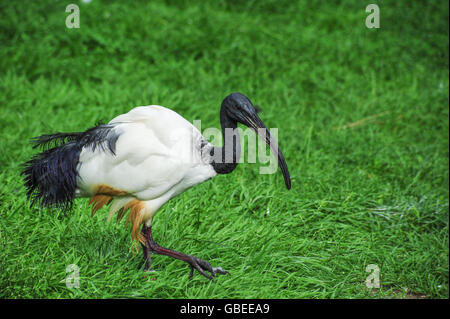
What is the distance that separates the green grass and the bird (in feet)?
1.05

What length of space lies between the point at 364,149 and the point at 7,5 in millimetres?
4851

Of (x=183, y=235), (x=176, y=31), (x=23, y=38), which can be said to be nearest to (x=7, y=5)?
(x=23, y=38)

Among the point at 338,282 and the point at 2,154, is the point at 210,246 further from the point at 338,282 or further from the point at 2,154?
the point at 2,154

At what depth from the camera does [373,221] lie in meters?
4.95

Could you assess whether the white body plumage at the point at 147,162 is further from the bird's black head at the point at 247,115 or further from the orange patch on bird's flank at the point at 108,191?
the bird's black head at the point at 247,115

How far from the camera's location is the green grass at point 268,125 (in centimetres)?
397

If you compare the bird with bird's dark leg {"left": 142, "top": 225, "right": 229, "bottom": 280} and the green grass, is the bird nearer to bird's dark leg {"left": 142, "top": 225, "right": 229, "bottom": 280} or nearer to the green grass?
bird's dark leg {"left": 142, "top": 225, "right": 229, "bottom": 280}

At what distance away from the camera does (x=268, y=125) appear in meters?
6.27

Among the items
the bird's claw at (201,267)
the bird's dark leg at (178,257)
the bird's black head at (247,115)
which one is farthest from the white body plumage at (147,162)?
the bird's claw at (201,267)

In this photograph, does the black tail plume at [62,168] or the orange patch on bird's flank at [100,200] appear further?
the orange patch on bird's flank at [100,200]

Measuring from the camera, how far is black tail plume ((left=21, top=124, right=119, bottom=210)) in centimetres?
361

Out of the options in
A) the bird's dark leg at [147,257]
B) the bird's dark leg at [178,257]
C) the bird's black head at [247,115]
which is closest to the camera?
the bird's black head at [247,115]

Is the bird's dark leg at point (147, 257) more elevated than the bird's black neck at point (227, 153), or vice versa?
the bird's black neck at point (227, 153)

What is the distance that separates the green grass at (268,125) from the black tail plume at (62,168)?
0.38 metres
